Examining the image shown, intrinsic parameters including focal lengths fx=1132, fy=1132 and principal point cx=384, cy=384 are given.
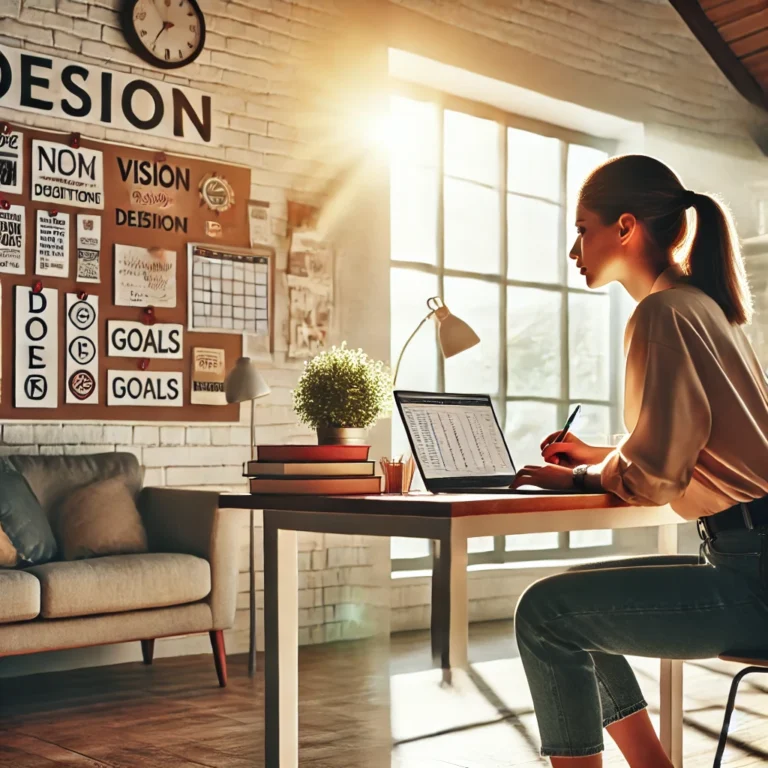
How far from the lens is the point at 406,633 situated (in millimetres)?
5938

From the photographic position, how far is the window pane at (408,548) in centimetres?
631

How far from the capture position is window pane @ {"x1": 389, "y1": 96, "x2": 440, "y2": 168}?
6484mm

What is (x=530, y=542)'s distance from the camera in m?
7.21

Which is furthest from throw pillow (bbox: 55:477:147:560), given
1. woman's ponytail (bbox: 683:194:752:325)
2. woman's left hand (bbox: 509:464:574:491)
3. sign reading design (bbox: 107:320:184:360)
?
woman's ponytail (bbox: 683:194:752:325)

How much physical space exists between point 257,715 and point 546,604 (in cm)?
215

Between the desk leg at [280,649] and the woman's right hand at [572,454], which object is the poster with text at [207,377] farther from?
the woman's right hand at [572,454]

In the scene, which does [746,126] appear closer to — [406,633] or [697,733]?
[406,633]

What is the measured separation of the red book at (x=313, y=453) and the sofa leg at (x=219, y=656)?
234cm

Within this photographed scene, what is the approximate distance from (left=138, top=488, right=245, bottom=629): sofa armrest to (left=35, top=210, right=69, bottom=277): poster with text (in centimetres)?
111

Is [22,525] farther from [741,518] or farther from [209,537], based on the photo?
[741,518]

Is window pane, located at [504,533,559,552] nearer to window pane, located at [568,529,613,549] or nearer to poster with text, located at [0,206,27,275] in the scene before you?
window pane, located at [568,529,613,549]

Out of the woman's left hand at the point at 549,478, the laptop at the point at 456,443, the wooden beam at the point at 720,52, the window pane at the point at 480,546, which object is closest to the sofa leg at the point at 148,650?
the window pane at the point at 480,546

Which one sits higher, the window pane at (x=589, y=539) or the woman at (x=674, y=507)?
the woman at (x=674, y=507)

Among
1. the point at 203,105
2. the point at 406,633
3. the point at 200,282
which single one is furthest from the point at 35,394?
the point at 406,633
